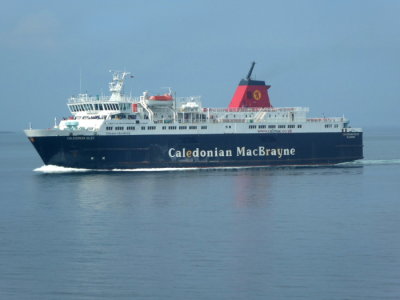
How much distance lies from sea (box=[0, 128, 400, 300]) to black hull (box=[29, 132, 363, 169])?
3.62 m

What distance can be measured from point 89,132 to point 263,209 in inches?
864

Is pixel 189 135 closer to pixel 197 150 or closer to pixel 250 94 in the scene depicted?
pixel 197 150

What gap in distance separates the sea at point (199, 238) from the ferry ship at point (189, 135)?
3.85 meters

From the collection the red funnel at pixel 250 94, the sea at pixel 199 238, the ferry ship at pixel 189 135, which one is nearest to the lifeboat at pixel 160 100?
the ferry ship at pixel 189 135

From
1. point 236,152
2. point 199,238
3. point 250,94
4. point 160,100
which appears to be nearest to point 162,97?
point 160,100

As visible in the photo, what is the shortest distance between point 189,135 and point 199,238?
100.0 ft

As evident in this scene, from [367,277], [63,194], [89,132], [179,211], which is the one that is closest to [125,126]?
[89,132]

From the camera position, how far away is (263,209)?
45.1 metres

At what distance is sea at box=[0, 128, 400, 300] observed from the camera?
28.0 m

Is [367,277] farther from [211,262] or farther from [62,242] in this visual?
[62,242]

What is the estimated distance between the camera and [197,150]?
66312 millimetres

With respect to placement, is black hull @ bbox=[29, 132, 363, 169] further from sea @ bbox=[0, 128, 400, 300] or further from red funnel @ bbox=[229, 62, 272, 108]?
red funnel @ bbox=[229, 62, 272, 108]

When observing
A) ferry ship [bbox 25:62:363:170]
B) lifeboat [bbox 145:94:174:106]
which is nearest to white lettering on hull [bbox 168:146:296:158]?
ferry ship [bbox 25:62:363:170]

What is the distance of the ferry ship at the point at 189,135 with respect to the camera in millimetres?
62969
